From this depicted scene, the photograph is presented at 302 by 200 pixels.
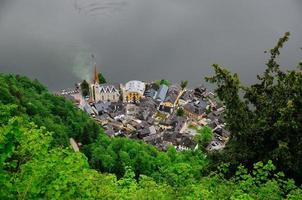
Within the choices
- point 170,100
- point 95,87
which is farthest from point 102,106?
point 170,100

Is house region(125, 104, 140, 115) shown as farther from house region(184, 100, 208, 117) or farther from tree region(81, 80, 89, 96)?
house region(184, 100, 208, 117)

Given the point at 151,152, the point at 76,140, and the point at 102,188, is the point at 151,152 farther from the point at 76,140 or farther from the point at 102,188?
the point at 102,188

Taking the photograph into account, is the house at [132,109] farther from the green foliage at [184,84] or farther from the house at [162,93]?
the green foliage at [184,84]

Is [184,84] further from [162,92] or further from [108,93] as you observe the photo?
[108,93]

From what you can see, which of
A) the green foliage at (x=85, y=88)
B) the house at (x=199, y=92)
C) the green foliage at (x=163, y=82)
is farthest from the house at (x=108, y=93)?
the house at (x=199, y=92)

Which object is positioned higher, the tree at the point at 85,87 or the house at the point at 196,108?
the tree at the point at 85,87
